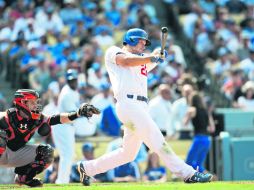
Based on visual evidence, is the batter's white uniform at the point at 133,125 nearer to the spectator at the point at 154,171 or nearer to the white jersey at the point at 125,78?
the white jersey at the point at 125,78

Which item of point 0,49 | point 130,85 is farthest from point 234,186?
point 0,49

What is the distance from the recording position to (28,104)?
407 inches

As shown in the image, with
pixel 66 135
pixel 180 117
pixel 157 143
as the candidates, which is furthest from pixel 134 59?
pixel 180 117

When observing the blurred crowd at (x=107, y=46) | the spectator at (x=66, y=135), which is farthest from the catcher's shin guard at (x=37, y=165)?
the blurred crowd at (x=107, y=46)

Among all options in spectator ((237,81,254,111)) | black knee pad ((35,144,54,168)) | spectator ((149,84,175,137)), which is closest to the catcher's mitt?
black knee pad ((35,144,54,168))

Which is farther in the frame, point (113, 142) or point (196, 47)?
point (196, 47)

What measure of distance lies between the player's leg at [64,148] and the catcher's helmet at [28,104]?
3.36 meters

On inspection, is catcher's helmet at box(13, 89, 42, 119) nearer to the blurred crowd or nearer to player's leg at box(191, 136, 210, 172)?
the blurred crowd

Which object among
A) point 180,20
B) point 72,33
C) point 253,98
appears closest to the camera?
point 253,98

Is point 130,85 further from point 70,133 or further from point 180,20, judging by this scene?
point 180,20

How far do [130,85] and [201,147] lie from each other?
5.09 meters

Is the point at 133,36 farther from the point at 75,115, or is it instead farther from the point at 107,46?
the point at 107,46

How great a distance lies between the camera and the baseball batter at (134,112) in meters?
9.94

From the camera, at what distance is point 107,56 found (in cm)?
1027
